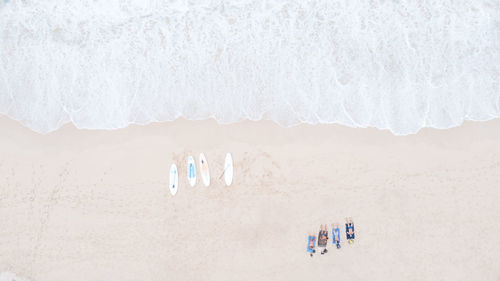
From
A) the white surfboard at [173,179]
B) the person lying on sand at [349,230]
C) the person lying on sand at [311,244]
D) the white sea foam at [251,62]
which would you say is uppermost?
the white sea foam at [251,62]

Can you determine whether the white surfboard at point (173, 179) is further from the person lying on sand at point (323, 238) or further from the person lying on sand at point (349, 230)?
the person lying on sand at point (349, 230)

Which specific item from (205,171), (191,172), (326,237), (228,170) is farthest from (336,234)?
(191,172)

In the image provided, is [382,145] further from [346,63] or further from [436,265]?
[436,265]

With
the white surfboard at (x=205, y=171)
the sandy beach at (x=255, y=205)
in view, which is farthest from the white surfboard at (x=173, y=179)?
the white surfboard at (x=205, y=171)

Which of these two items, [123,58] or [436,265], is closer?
[436,265]

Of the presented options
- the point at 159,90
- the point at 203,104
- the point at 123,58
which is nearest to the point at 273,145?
the point at 203,104

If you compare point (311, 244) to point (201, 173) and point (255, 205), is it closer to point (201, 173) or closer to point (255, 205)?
Result: point (255, 205)
